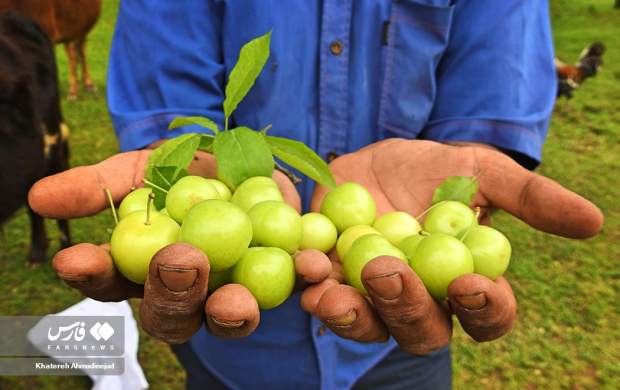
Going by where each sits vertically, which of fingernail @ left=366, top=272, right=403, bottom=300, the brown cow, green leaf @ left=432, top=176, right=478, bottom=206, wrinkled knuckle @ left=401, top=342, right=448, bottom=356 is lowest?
the brown cow

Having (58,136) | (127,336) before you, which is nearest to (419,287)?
(127,336)

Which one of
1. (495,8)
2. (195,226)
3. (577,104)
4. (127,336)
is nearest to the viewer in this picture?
(195,226)

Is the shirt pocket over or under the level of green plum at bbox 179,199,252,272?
over

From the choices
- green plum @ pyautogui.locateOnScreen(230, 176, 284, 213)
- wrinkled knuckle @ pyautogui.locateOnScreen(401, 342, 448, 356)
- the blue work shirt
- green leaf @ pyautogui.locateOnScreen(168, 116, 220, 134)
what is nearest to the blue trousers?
the blue work shirt

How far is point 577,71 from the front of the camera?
22.6ft

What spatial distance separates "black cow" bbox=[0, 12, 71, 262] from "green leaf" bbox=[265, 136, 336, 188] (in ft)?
6.10

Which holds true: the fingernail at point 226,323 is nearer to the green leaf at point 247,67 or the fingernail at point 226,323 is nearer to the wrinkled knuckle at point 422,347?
the wrinkled knuckle at point 422,347

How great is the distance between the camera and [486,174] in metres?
1.58

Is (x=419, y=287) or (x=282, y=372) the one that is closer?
(x=419, y=287)

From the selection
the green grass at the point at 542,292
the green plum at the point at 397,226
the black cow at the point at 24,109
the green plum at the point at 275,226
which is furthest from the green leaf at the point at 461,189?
the black cow at the point at 24,109

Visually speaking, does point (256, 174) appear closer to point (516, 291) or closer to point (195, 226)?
point (195, 226)

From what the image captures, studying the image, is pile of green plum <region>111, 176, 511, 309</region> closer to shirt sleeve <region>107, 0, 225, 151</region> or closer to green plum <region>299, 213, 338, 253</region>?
green plum <region>299, 213, 338, 253</region>

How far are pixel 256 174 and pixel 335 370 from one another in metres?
0.65

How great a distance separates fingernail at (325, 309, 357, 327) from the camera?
1.14 m
